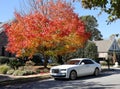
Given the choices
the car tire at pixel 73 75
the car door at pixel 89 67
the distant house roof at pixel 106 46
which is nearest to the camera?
the car tire at pixel 73 75

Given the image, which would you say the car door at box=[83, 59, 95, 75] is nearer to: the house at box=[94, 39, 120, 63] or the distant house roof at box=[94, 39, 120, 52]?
the house at box=[94, 39, 120, 63]

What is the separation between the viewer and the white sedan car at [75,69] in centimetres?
2222

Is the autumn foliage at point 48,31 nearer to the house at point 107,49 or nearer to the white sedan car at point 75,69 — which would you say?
the white sedan car at point 75,69

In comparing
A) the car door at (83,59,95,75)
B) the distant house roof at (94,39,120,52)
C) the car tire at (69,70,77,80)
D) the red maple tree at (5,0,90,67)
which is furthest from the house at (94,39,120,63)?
the car tire at (69,70,77,80)

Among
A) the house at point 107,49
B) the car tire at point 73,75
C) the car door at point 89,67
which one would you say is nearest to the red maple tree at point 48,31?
the car door at point 89,67

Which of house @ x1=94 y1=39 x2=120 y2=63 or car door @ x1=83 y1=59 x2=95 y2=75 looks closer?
car door @ x1=83 y1=59 x2=95 y2=75

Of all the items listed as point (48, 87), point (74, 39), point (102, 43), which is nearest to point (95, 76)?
point (74, 39)

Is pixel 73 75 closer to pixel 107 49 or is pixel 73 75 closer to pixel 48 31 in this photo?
pixel 48 31

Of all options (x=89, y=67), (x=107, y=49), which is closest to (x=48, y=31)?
(x=89, y=67)

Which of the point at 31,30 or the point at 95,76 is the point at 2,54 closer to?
the point at 31,30

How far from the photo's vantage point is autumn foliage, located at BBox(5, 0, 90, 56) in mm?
28547

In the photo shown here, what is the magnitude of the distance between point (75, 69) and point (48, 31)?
6730mm

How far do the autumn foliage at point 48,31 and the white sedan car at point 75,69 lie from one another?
4983mm

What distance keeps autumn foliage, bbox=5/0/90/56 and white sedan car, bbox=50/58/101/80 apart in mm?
4983
